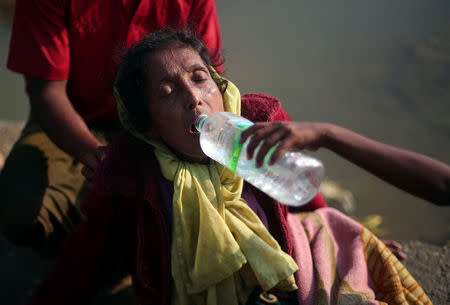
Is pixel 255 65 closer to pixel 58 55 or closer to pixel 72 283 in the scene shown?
Answer: pixel 58 55

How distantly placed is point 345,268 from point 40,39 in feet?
6.49

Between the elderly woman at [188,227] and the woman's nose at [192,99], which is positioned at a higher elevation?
the woman's nose at [192,99]

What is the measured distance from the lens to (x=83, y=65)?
7.11 feet

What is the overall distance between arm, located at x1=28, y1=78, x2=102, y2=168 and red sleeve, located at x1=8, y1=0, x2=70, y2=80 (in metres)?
0.06

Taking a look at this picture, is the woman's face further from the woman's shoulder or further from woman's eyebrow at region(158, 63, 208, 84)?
the woman's shoulder

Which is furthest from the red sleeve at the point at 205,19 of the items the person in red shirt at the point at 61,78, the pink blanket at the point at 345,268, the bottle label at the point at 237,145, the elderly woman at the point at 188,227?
the pink blanket at the point at 345,268

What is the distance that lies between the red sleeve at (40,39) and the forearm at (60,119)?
0.07 metres

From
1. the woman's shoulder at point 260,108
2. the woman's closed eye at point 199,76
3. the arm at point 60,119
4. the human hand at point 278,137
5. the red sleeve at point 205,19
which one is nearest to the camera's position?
the human hand at point 278,137

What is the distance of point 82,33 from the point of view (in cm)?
207

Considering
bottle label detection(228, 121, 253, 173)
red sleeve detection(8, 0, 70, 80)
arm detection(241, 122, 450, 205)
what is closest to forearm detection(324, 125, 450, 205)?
arm detection(241, 122, 450, 205)

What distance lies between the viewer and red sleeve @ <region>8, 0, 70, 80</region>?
6.64 feet

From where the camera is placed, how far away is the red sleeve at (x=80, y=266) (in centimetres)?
159

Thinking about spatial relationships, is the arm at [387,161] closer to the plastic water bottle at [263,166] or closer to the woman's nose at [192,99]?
the plastic water bottle at [263,166]

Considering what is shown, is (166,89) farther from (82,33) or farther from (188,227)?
(82,33)
